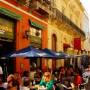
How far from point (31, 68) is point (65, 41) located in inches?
507

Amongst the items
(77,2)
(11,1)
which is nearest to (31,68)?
(11,1)

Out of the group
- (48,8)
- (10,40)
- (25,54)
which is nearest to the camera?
(25,54)

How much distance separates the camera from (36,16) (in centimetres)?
2098

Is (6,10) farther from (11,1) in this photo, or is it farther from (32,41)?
(32,41)

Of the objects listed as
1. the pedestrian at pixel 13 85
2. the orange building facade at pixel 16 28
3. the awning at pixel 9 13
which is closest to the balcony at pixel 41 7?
the orange building facade at pixel 16 28

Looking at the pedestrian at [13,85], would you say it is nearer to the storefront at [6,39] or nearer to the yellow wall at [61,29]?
the storefront at [6,39]

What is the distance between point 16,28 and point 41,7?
3.74 metres

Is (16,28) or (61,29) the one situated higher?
(61,29)

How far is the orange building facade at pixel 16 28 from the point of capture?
15895mm

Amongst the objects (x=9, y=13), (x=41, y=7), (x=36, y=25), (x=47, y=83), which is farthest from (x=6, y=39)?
(x=41, y=7)

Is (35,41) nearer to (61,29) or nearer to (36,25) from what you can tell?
(36,25)

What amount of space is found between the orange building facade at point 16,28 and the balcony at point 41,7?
0.43 meters

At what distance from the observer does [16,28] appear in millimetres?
17562

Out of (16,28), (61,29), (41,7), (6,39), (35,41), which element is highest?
(41,7)
